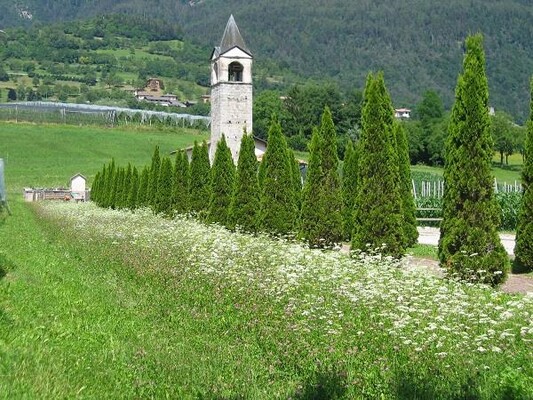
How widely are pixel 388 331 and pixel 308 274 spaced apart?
3.03 metres

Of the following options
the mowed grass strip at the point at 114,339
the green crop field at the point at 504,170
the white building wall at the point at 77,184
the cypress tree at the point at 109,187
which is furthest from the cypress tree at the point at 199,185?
the green crop field at the point at 504,170

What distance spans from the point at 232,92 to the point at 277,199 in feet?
87.4

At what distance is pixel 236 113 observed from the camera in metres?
46.9

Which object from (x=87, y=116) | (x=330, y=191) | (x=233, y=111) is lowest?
(x=330, y=191)

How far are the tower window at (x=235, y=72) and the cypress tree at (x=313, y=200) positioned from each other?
95.4 ft

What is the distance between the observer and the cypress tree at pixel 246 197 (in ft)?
76.3

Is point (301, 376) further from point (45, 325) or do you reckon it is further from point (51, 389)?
point (45, 325)

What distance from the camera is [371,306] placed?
842 cm

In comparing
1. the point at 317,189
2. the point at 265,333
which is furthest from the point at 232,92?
the point at 265,333

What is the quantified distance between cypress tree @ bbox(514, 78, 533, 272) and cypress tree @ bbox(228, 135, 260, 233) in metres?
8.91

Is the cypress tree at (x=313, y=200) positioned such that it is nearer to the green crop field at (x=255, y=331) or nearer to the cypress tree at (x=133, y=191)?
the green crop field at (x=255, y=331)

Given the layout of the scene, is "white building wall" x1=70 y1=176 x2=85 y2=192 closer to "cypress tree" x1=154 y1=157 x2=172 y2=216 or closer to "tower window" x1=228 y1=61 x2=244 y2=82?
"tower window" x1=228 y1=61 x2=244 y2=82

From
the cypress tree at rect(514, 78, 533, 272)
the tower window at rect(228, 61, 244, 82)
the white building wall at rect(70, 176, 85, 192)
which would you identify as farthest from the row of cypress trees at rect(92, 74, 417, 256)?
the white building wall at rect(70, 176, 85, 192)

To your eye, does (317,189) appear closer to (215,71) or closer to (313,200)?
(313,200)
